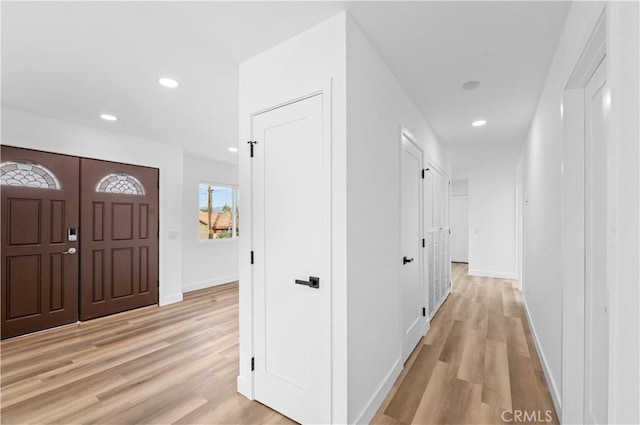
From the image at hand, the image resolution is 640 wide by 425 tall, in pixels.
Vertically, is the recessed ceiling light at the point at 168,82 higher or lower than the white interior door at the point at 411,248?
higher

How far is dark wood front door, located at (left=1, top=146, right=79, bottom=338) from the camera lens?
125 inches

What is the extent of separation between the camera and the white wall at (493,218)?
20.6ft

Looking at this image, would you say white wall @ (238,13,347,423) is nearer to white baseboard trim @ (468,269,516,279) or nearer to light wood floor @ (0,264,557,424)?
light wood floor @ (0,264,557,424)

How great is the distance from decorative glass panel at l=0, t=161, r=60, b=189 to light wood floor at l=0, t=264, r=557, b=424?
1764 mm

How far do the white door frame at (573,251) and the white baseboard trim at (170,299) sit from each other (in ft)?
16.0

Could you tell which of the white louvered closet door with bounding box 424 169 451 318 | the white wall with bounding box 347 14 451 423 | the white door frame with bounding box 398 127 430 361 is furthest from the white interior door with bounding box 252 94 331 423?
the white louvered closet door with bounding box 424 169 451 318

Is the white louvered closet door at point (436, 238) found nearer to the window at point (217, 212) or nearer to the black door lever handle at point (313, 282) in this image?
the black door lever handle at point (313, 282)

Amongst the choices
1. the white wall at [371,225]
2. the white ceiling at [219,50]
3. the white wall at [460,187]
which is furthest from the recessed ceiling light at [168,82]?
the white wall at [460,187]

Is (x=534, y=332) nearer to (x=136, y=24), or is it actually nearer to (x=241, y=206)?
(x=241, y=206)

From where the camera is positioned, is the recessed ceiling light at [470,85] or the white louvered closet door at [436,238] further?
the white louvered closet door at [436,238]

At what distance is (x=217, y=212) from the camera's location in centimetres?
603

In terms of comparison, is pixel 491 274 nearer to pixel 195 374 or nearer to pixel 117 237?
pixel 195 374

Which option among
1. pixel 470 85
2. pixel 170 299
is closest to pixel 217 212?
pixel 170 299

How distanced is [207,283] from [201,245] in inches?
30.8
